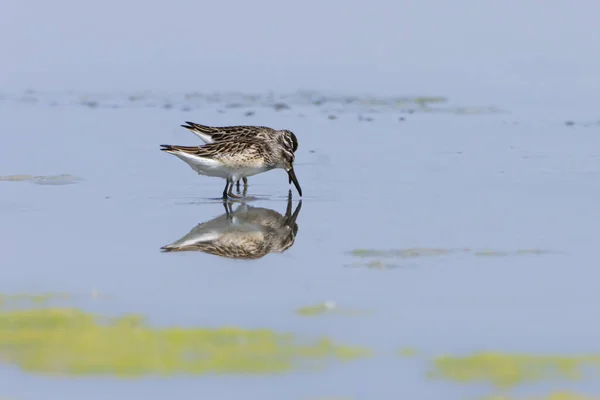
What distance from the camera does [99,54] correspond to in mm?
31875

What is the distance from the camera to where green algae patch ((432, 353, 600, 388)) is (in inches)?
316

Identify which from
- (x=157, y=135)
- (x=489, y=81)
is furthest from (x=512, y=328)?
(x=489, y=81)

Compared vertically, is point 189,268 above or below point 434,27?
below

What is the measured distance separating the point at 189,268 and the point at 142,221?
2.53 metres

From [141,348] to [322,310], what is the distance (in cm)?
168

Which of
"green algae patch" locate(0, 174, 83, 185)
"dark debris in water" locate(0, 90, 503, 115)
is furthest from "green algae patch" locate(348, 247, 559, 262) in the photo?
"dark debris in water" locate(0, 90, 503, 115)

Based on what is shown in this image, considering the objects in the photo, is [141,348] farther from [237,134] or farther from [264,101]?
[264,101]

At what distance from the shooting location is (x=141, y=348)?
28.3ft

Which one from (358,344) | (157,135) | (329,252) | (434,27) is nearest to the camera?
(358,344)

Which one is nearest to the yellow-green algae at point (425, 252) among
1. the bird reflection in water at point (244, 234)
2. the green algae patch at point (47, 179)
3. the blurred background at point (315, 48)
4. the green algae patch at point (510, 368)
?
the bird reflection in water at point (244, 234)

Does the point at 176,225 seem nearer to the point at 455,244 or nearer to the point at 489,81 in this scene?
the point at 455,244

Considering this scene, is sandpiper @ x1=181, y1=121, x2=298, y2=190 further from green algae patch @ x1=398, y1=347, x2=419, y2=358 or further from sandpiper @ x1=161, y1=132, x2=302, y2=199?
green algae patch @ x1=398, y1=347, x2=419, y2=358

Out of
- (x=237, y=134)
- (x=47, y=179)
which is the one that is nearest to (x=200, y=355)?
(x=237, y=134)

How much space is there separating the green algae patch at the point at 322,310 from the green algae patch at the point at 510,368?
139 centimetres
